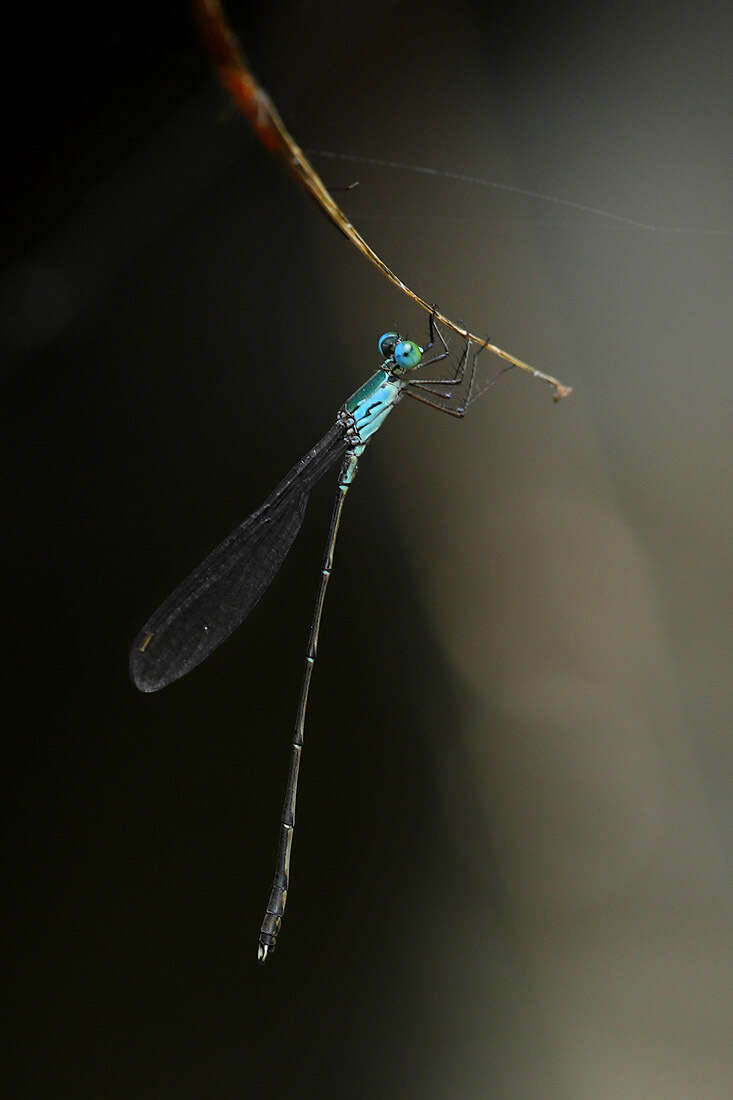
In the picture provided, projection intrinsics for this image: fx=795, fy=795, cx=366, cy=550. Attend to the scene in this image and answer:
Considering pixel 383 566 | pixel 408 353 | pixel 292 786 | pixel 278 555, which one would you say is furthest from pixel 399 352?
pixel 383 566

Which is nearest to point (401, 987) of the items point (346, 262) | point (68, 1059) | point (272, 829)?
point (272, 829)

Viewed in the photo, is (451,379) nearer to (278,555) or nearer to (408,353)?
(408,353)

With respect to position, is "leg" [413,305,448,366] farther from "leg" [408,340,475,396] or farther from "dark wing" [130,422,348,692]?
"dark wing" [130,422,348,692]

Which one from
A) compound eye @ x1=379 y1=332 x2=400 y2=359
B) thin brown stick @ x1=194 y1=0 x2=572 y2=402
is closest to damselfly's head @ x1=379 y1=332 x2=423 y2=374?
compound eye @ x1=379 y1=332 x2=400 y2=359

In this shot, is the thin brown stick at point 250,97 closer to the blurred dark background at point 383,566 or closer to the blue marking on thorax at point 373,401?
the blurred dark background at point 383,566

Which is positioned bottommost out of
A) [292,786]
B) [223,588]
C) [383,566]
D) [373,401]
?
[292,786]

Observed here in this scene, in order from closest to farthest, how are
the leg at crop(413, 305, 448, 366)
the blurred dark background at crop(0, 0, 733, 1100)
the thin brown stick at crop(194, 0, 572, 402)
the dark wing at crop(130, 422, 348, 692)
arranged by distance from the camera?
the thin brown stick at crop(194, 0, 572, 402), the leg at crop(413, 305, 448, 366), the blurred dark background at crop(0, 0, 733, 1100), the dark wing at crop(130, 422, 348, 692)

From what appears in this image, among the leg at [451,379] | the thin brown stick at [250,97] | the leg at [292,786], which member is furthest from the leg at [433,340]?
the thin brown stick at [250,97]
